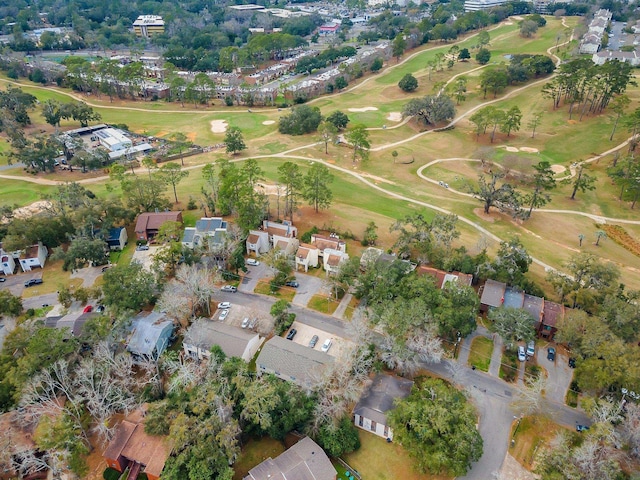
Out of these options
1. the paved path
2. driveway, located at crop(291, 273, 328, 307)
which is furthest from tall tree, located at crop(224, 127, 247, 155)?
the paved path

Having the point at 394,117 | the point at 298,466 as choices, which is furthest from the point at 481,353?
the point at 394,117

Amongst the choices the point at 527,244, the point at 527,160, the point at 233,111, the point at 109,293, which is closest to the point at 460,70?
the point at 527,160

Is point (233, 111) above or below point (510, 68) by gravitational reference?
below

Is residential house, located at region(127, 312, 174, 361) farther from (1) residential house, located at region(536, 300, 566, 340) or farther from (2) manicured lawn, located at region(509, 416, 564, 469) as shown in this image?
(1) residential house, located at region(536, 300, 566, 340)

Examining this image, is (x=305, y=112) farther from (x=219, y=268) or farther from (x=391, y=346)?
(x=391, y=346)

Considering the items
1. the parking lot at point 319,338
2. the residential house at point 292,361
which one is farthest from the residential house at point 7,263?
the parking lot at point 319,338
